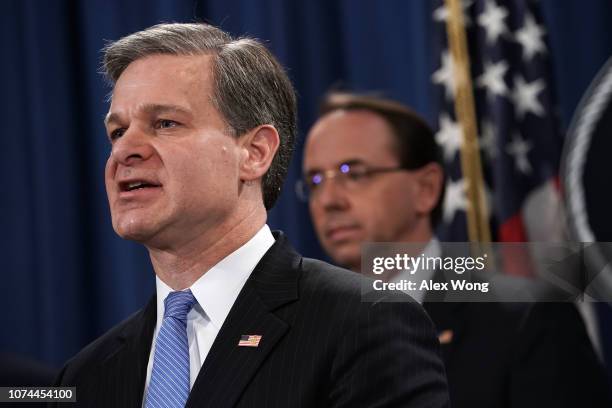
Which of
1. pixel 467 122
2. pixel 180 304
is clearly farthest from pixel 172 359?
pixel 467 122

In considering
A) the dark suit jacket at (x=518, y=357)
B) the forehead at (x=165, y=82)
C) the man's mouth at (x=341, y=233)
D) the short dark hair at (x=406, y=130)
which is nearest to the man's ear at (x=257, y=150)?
the forehead at (x=165, y=82)

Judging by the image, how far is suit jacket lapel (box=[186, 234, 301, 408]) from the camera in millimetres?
1456

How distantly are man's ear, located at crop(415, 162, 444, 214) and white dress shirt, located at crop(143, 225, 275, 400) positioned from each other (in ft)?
4.53

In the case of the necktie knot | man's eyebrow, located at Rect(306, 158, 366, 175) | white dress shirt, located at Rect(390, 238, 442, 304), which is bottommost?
the necktie knot

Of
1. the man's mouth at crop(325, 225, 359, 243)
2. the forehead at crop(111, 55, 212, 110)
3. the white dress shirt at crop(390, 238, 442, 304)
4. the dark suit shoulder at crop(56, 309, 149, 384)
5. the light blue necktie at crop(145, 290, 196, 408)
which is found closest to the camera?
the light blue necktie at crop(145, 290, 196, 408)

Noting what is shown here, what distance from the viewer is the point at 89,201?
11.2 feet

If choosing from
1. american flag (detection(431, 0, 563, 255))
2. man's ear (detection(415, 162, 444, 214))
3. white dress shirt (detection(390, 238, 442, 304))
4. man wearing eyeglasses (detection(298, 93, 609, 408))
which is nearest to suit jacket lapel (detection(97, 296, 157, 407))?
white dress shirt (detection(390, 238, 442, 304))

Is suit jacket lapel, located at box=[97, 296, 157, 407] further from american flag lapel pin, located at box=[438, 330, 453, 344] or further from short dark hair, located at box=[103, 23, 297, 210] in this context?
american flag lapel pin, located at box=[438, 330, 453, 344]

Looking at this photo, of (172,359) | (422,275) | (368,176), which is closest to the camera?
(172,359)

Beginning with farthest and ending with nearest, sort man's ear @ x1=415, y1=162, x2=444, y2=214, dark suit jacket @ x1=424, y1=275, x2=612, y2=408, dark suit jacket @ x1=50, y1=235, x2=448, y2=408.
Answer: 1. man's ear @ x1=415, y1=162, x2=444, y2=214
2. dark suit jacket @ x1=424, y1=275, x2=612, y2=408
3. dark suit jacket @ x1=50, y1=235, x2=448, y2=408

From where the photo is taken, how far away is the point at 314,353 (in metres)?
A: 1.45

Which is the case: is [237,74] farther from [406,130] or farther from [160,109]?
[406,130]

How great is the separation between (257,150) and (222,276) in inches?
10.2

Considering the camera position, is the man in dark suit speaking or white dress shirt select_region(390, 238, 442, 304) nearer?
the man in dark suit speaking
